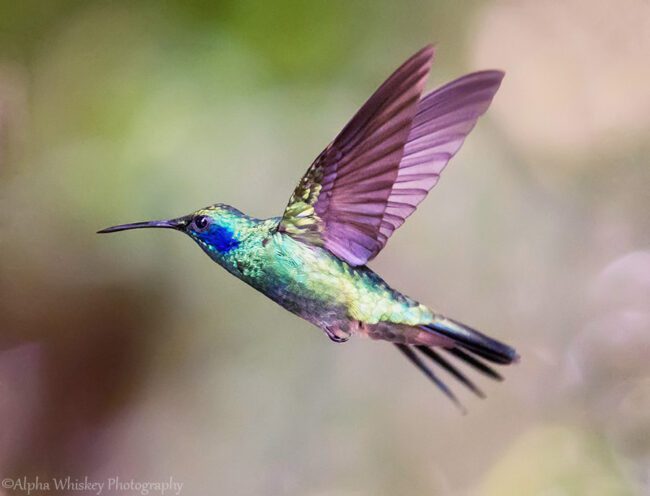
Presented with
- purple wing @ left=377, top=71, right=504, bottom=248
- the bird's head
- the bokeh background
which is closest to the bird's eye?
the bird's head

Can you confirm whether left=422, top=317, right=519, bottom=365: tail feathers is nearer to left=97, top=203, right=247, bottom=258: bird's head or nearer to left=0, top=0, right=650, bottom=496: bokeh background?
left=97, top=203, right=247, bottom=258: bird's head

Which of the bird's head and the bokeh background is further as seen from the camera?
the bokeh background

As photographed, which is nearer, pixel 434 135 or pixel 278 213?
pixel 434 135

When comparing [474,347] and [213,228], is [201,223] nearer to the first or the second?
[213,228]

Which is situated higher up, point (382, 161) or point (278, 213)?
point (382, 161)

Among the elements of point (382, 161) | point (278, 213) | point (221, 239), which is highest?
point (382, 161)

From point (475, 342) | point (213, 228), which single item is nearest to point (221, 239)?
point (213, 228)
